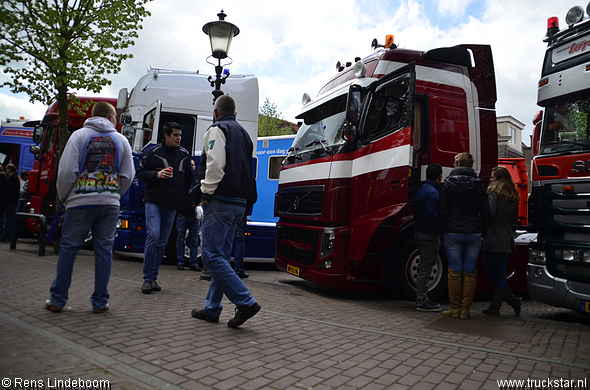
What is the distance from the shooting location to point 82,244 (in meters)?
4.38

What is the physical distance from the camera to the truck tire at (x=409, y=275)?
620 centimetres

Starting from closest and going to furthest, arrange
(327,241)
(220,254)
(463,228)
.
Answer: (220,254)
(463,228)
(327,241)

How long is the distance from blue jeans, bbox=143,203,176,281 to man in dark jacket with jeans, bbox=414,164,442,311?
3141 mm

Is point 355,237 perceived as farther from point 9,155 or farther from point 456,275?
point 9,155

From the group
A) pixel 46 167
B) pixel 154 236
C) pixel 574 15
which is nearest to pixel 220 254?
pixel 154 236

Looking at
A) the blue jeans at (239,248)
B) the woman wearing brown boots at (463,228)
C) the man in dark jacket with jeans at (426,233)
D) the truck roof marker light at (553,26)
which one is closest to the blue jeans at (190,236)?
the blue jeans at (239,248)

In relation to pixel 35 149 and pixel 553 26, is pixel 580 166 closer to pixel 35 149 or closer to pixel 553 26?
Result: pixel 553 26

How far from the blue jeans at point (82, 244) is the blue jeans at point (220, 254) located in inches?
40.5

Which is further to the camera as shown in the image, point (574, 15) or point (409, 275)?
point (409, 275)

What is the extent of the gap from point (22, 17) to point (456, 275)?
31.6 feet

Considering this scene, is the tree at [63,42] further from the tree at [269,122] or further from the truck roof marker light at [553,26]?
the tree at [269,122]

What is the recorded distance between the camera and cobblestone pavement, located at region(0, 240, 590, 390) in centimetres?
296

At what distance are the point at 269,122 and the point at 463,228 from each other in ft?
97.0

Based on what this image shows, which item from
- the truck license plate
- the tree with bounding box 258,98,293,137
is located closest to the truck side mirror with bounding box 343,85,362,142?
the truck license plate
